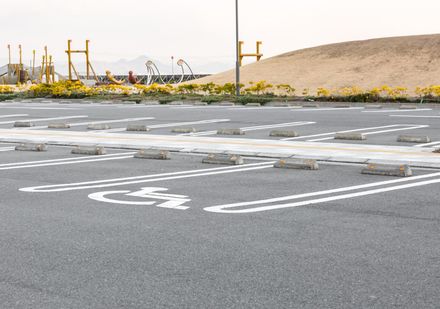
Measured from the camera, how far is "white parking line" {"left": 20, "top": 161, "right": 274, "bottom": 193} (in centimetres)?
957

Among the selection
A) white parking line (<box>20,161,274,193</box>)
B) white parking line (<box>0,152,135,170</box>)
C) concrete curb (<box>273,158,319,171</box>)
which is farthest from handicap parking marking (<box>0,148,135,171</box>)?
concrete curb (<box>273,158,319,171</box>)

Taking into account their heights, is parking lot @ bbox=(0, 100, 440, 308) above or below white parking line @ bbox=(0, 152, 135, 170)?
below

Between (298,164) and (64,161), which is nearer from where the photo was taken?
(298,164)

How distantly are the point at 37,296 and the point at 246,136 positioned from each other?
11998 millimetres

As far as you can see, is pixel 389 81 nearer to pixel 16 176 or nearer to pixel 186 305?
pixel 16 176

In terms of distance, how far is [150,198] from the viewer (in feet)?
28.6

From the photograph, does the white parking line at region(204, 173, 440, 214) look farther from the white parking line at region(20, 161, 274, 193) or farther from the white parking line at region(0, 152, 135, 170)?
the white parking line at region(0, 152, 135, 170)

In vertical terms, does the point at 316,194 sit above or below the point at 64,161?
below

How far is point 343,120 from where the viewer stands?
21094 mm

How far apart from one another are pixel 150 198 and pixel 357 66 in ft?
155

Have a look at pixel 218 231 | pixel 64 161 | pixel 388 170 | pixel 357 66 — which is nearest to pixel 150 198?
pixel 218 231

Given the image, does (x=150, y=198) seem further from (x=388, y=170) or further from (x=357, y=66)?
(x=357, y=66)

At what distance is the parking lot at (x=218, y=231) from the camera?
16.4 ft

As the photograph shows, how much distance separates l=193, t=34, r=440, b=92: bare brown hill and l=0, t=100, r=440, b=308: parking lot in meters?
33.2
